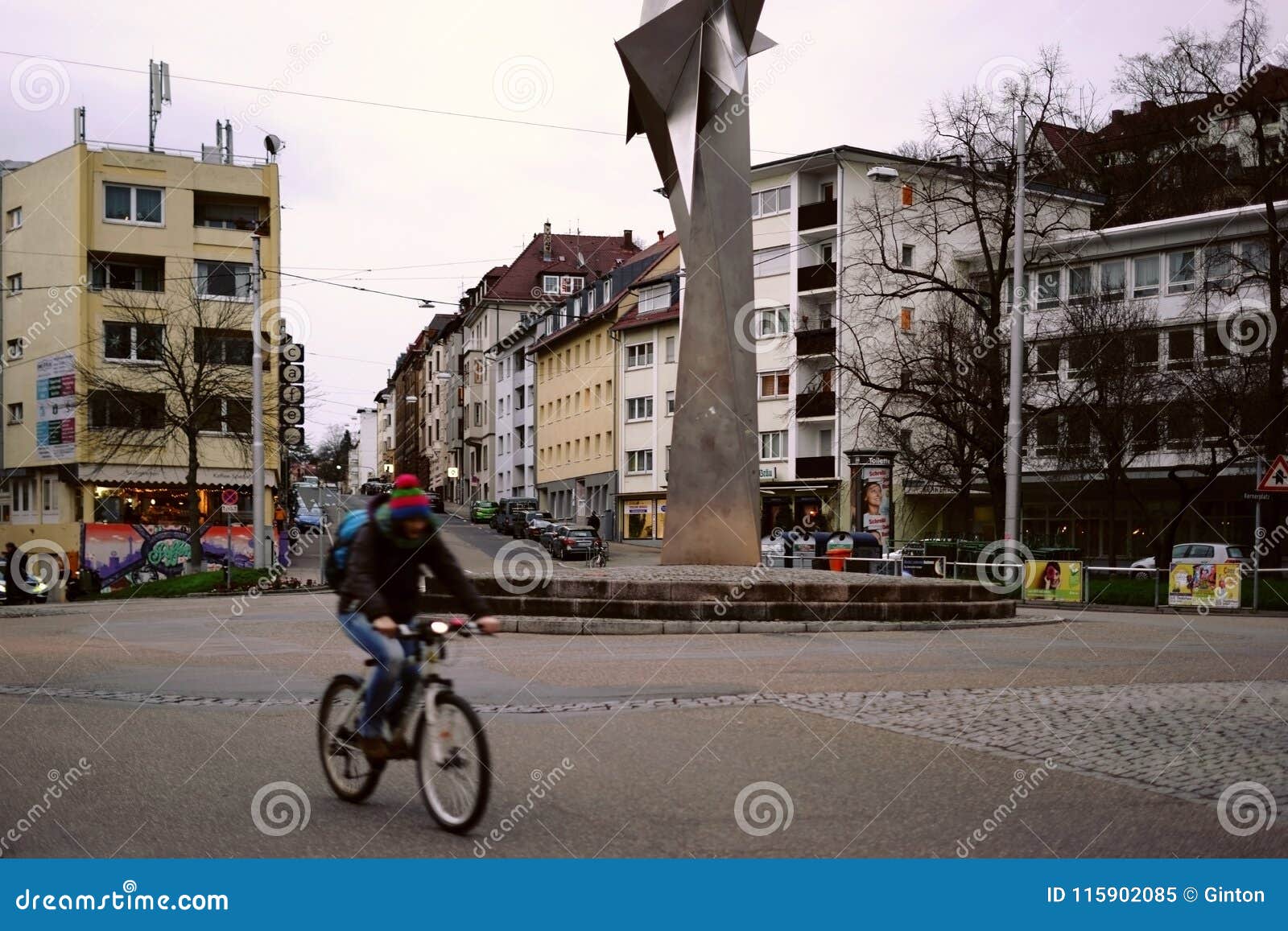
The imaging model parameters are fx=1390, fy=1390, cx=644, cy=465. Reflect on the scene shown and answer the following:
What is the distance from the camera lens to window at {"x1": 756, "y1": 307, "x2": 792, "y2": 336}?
62281mm

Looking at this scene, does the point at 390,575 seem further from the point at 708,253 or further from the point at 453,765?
the point at 708,253

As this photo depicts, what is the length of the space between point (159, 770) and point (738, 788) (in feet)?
10.5

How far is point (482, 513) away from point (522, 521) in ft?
40.2

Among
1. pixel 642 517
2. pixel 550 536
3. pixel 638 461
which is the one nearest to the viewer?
pixel 550 536

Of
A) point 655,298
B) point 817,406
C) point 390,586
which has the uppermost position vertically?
point 655,298

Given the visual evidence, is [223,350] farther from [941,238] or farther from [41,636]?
[941,238]

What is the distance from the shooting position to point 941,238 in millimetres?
58656

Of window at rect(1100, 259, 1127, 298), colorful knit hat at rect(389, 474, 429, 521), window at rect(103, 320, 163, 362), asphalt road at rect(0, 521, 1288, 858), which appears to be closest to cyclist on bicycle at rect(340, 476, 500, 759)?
colorful knit hat at rect(389, 474, 429, 521)

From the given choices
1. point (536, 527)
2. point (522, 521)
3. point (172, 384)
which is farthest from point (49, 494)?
point (522, 521)

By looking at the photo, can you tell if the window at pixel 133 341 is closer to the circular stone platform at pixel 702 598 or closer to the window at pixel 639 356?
the circular stone platform at pixel 702 598

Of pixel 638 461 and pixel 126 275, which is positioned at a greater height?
pixel 126 275

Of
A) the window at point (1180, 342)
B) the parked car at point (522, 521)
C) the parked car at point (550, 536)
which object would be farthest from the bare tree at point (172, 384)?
the window at point (1180, 342)

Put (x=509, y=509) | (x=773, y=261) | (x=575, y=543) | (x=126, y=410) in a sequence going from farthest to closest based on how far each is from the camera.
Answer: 1. (x=509, y=509)
2. (x=773, y=261)
3. (x=575, y=543)
4. (x=126, y=410)

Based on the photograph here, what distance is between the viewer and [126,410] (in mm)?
41750
